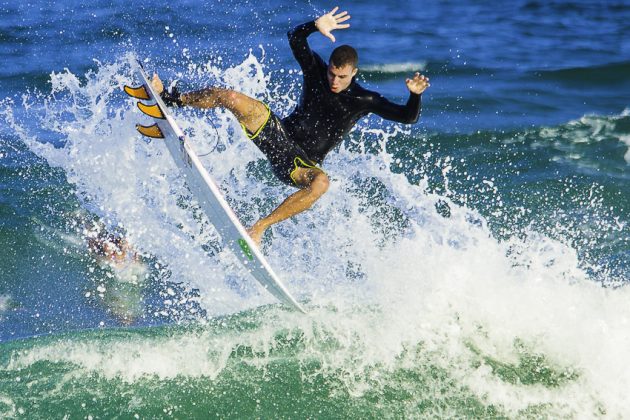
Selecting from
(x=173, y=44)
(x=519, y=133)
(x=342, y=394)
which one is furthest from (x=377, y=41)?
(x=342, y=394)

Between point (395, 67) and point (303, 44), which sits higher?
point (303, 44)

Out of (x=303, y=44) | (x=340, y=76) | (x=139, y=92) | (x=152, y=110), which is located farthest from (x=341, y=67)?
(x=139, y=92)

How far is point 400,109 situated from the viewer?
22.7 ft

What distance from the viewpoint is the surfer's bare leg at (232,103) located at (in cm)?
691

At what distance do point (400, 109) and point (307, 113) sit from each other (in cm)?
86

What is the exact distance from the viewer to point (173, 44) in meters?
15.4

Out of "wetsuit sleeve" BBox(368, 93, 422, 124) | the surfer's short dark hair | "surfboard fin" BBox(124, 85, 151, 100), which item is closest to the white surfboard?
"surfboard fin" BBox(124, 85, 151, 100)

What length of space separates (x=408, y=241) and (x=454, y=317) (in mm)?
1066

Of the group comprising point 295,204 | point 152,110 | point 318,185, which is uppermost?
point 152,110

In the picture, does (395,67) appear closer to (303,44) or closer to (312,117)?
(312,117)

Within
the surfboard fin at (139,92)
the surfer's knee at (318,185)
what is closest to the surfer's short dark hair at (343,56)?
the surfer's knee at (318,185)

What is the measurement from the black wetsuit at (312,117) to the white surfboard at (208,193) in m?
0.62

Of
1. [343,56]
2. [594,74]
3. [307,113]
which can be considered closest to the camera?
[343,56]

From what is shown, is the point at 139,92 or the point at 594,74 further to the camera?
the point at 594,74
